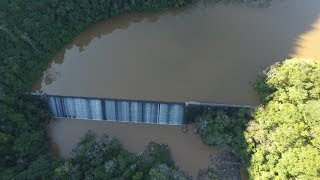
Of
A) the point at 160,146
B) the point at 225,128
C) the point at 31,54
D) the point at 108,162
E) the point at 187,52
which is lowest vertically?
the point at 160,146

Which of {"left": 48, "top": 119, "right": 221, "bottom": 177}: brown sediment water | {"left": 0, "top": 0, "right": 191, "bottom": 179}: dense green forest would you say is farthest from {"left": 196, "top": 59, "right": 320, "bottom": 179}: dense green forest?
{"left": 0, "top": 0, "right": 191, "bottom": 179}: dense green forest

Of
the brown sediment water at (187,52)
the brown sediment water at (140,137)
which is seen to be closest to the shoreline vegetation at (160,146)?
the brown sediment water at (140,137)

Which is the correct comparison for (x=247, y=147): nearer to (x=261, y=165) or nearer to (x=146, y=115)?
(x=261, y=165)

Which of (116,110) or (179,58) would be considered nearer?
(116,110)

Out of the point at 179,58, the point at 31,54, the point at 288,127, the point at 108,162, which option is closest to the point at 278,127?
the point at 288,127

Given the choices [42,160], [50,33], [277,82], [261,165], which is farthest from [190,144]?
[50,33]

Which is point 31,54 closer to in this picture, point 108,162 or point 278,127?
point 108,162
